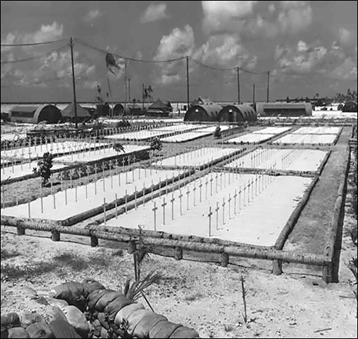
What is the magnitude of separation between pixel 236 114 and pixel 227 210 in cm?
3315

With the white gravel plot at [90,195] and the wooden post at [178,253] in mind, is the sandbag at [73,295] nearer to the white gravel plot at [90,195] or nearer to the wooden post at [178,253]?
the wooden post at [178,253]

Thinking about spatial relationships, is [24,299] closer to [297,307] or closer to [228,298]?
[228,298]

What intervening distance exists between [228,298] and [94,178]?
9286mm

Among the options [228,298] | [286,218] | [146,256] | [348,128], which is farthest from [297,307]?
[348,128]

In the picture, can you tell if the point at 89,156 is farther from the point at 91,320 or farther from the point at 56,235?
the point at 91,320

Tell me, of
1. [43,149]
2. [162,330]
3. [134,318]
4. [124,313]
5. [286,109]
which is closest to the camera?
[162,330]

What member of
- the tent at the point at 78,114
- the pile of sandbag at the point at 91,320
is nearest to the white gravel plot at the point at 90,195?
the pile of sandbag at the point at 91,320

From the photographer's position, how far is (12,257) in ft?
25.9

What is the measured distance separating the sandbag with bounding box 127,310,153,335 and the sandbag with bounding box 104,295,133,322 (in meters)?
0.25

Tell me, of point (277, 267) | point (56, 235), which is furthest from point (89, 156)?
point (277, 267)

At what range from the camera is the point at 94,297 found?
515cm

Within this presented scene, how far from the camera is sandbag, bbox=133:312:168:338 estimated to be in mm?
4215

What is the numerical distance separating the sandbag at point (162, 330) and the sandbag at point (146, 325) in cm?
6

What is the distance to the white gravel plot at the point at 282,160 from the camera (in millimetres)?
16984
